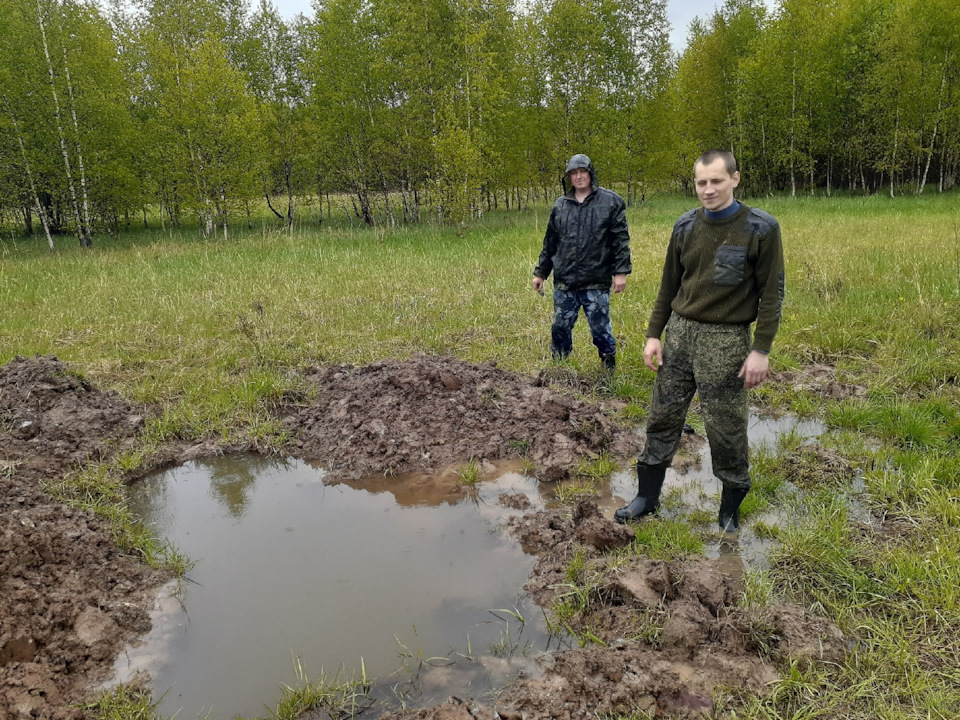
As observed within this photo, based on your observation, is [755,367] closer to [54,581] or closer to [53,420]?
[54,581]

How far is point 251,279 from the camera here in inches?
470

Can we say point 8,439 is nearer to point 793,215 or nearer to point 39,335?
point 39,335

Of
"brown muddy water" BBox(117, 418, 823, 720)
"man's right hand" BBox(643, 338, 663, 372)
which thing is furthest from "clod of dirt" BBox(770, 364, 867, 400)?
"man's right hand" BBox(643, 338, 663, 372)

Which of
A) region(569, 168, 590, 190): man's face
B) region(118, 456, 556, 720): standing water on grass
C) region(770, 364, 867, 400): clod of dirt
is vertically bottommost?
region(118, 456, 556, 720): standing water on grass

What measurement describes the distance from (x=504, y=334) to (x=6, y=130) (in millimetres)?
18138

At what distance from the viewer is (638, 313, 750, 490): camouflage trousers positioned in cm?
331

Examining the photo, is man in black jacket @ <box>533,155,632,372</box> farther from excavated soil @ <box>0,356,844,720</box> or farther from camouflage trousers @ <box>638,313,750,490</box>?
camouflage trousers @ <box>638,313,750,490</box>

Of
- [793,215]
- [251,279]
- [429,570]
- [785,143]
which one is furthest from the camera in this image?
[785,143]

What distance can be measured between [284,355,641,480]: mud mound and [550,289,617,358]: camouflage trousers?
2.12 ft

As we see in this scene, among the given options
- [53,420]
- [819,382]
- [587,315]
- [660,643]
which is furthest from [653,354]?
[53,420]

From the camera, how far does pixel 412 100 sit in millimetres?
20266

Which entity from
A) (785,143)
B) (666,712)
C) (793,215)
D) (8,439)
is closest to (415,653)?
(666,712)

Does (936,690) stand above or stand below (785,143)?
below

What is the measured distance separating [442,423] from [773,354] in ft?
12.6
